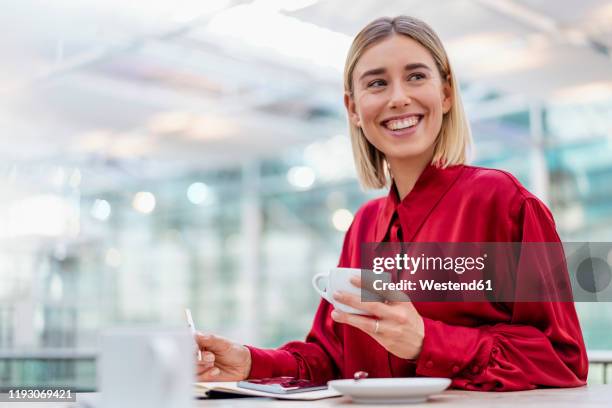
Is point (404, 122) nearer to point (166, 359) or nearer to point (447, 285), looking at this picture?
point (447, 285)

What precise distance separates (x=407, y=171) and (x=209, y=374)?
1.87 feet

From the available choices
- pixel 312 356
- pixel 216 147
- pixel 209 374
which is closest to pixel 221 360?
pixel 209 374

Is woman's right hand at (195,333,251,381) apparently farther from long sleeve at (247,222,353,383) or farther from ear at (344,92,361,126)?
ear at (344,92,361,126)

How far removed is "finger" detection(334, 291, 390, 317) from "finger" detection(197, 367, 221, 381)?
41cm

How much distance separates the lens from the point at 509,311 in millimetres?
1412

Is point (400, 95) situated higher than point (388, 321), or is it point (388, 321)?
point (400, 95)

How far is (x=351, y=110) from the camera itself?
1699 mm

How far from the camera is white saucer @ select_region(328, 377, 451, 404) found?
3.52 feet

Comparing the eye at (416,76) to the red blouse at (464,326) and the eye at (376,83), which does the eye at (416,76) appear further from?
the red blouse at (464,326)

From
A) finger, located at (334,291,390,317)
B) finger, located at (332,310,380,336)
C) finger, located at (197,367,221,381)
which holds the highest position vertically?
finger, located at (334,291,390,317)

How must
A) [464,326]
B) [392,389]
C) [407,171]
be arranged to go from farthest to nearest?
[407,171] < [464,326] < [392,389]

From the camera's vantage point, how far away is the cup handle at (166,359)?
2.62 ft

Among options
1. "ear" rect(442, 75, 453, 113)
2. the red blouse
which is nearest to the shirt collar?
the red blouse

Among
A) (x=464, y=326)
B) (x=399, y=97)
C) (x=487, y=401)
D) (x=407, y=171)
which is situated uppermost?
(x=399, y=97)
